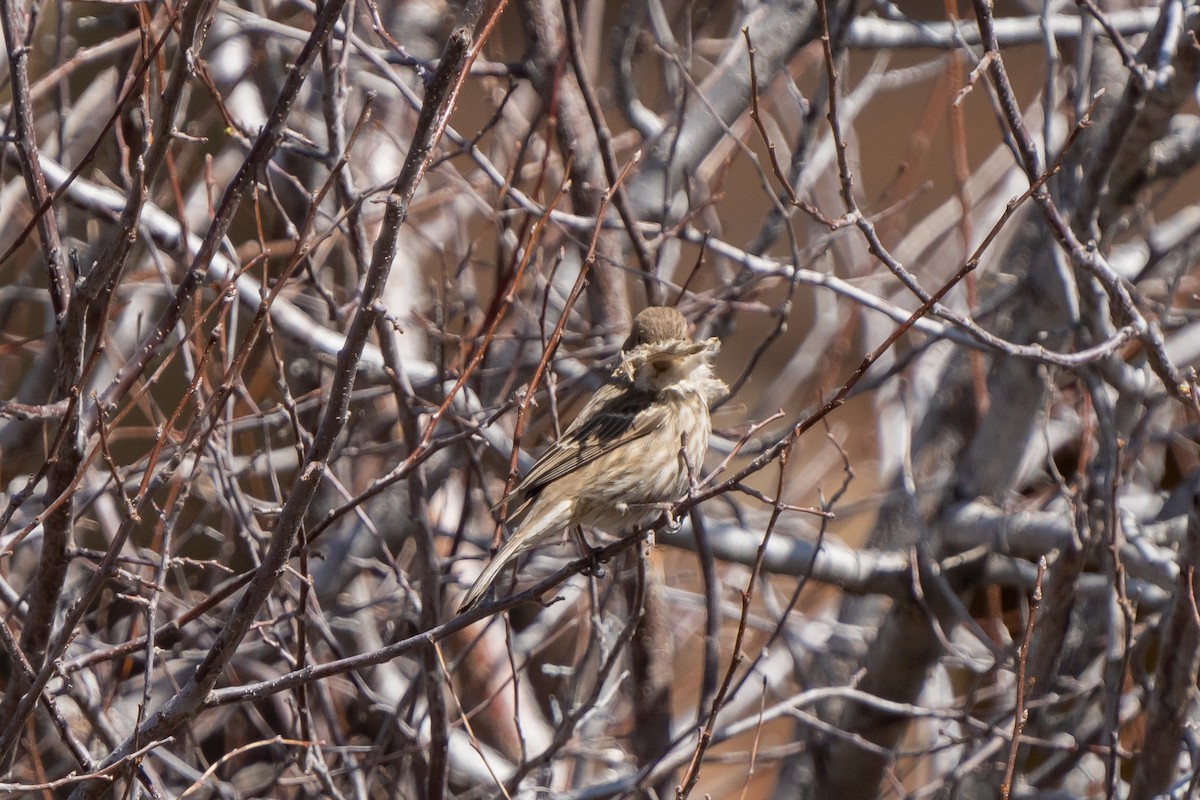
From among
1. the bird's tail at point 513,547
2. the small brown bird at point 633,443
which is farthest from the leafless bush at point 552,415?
the small brown bird at point 633,443

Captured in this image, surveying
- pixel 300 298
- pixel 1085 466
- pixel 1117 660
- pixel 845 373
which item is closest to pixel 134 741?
pixel 1117 660

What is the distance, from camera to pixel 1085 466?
16.1 ft

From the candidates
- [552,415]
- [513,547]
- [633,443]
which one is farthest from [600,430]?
[513,547]

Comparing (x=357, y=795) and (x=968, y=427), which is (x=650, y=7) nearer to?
(x=968, y=427)

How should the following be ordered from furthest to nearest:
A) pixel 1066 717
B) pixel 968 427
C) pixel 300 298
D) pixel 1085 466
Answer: pixel 300 298 → pixel 968 427 → pixel 1066 717 → pixel 1085 466

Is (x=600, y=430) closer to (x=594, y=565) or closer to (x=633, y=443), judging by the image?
(x=633, y=443)

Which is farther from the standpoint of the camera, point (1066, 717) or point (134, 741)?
point (1066, 717)

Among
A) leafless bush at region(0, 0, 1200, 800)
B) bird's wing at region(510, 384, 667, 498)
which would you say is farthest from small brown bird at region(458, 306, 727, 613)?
leafless bush at region(0, 0, 1200, 800)

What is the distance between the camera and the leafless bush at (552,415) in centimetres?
295

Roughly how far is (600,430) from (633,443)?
0.40 feet

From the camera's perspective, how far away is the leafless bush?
2.95m

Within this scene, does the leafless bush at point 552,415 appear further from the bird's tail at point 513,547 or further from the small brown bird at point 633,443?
the small brown bird at point 633,443

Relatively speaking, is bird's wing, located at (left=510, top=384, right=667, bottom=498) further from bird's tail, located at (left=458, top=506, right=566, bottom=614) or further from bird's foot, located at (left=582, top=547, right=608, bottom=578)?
bird's foot, located at (left=582, top=547, right=608, bottom=578)

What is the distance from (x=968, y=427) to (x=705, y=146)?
6.21 feet
